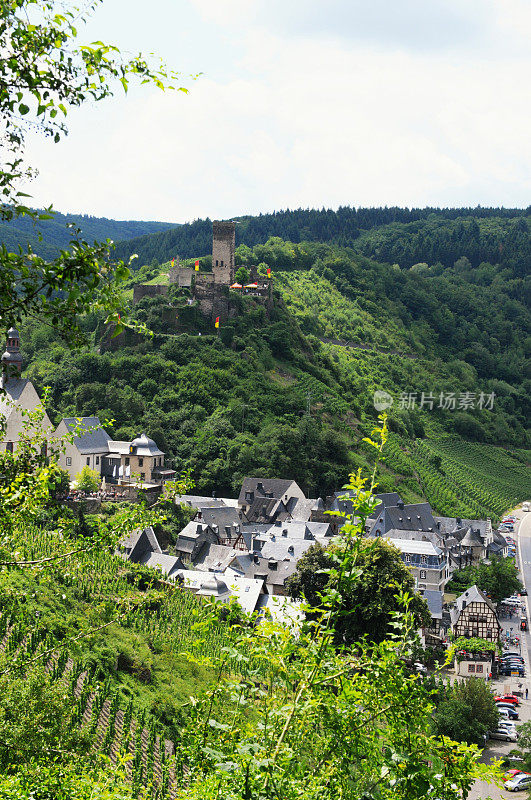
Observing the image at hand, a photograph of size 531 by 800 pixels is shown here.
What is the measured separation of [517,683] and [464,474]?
43646mm

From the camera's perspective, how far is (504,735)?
106ft

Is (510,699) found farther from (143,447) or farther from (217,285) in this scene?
(217,285)

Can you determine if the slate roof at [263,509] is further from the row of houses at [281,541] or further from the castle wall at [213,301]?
the castle wall at [213,301]

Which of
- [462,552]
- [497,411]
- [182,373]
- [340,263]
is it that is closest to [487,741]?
[462,552]

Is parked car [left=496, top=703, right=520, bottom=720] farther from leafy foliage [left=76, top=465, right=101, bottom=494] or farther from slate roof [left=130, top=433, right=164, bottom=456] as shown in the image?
slate roof [left=130, top=433, right=164, bottom=456]

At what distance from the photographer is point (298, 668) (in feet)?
21.5

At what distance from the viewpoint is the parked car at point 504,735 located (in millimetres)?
32188

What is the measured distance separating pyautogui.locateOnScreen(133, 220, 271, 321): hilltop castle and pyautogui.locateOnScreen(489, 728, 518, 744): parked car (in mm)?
48044

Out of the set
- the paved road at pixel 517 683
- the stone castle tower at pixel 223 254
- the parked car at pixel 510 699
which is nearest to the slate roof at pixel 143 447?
the stone castle tower at pixel 223 254

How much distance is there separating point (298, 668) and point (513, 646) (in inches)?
1588

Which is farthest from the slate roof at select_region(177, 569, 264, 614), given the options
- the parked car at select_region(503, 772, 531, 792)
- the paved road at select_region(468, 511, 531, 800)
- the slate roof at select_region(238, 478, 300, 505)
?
the parked car at select_region(503, 772, 531, 792)

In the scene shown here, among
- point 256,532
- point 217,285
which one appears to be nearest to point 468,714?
point 256,532

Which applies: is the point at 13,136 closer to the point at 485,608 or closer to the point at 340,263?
the point at 485,608

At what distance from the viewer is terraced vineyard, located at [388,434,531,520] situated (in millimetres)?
69562
